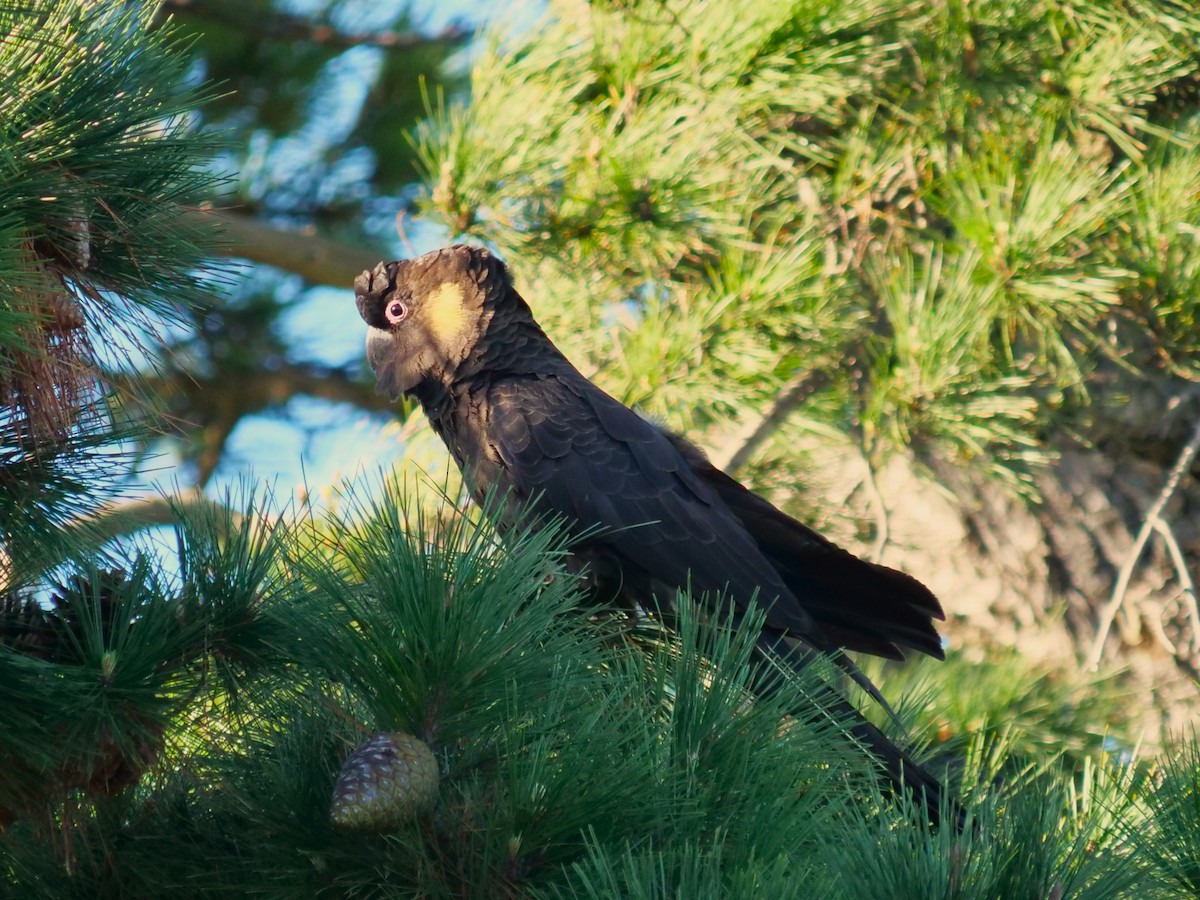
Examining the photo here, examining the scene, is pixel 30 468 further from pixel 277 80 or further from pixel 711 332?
pixel 277 80

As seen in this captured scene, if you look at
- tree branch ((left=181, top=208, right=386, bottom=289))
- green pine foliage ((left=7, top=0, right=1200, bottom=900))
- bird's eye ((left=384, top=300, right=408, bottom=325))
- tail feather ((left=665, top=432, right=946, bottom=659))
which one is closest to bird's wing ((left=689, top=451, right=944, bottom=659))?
tail feather ((left=665, top=432, right=946, bottom=659))

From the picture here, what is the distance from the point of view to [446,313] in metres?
2.26

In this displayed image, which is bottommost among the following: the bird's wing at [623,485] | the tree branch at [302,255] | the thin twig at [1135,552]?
the thin twig at [1135,552]

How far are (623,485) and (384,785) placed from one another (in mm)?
1199

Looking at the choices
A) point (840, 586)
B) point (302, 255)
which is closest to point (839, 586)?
point (840, 586)

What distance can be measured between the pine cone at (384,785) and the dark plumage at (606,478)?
94cm

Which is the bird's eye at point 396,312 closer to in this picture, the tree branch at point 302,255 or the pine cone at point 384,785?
the tree branch at point 302,255

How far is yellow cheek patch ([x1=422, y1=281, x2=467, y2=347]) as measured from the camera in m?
2.24

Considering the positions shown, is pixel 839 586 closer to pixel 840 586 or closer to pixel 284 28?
pixel 840 586

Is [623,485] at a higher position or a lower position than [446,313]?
lower

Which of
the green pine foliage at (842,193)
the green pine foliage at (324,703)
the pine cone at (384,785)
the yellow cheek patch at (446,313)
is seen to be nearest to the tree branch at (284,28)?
the green pine foliage at (842,193)

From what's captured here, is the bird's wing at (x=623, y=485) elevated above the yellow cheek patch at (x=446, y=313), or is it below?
below

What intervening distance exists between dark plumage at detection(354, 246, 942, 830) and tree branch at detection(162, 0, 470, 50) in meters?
2.13

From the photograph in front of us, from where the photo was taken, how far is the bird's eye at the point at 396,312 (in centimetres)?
234
